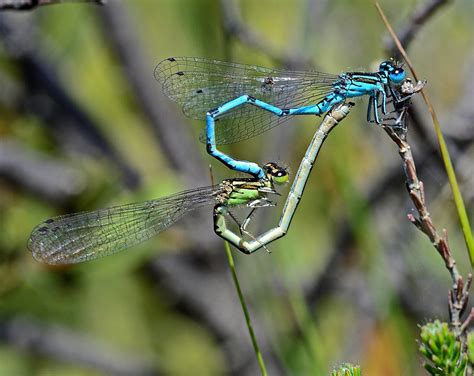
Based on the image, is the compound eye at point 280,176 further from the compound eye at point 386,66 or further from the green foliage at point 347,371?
the green foliage at point 347,371

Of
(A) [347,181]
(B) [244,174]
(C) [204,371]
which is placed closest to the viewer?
(A) [347,181]

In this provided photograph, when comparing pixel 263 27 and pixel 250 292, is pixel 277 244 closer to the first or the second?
pixel 250 292

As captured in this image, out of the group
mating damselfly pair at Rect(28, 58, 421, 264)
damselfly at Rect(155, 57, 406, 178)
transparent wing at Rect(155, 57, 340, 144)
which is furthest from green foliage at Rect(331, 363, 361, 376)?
transparent wing at Rect(155, 57, 340, 144)

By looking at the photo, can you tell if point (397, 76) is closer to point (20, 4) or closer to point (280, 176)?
point (280, 176)

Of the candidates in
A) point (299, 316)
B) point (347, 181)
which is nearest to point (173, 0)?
point (347, 181)

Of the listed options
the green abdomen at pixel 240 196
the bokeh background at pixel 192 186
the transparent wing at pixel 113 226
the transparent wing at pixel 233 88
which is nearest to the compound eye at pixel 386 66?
the bokeh background at pixel 192 186

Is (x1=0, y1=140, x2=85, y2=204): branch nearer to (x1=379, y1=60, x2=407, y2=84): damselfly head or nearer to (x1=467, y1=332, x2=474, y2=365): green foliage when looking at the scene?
(x1=379, y1=60, x2=407, y2=84): damselfly head

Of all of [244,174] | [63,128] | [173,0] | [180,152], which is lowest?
[244,174]
